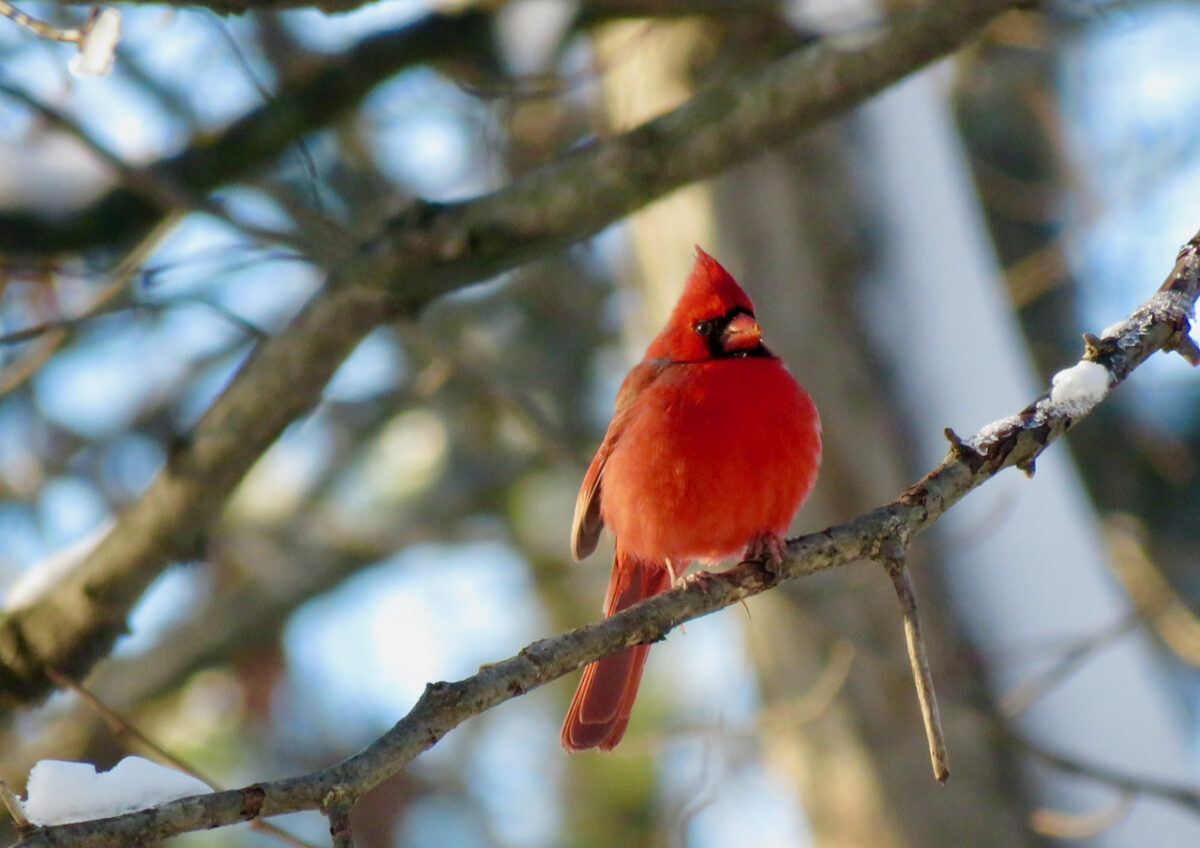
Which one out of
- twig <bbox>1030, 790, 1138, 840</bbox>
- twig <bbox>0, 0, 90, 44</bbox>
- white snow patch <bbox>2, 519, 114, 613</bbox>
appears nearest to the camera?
twig <bbox>0, 0, 90, 44</bbox>

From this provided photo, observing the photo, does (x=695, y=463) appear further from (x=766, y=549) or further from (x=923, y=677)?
(x=923, y=677)

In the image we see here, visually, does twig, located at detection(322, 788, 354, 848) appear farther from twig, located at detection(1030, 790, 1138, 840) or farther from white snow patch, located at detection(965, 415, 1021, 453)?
twig, located at detection(1030, 790, 1138, 840)

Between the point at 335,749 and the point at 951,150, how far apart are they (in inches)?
169

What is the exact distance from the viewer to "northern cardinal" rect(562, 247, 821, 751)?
3043 mm

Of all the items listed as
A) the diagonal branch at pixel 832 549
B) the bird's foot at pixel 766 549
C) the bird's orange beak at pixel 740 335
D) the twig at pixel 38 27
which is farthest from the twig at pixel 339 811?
the bird's orange beak at pixel 740 335

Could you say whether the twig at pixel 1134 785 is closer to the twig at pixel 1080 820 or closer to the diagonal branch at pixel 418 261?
the twig at pixel 1080 820

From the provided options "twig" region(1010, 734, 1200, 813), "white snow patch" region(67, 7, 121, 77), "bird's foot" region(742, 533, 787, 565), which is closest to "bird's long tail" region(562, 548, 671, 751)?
"bird's foot" region(742, 533, 787, 565)

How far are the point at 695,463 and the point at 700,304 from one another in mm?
620

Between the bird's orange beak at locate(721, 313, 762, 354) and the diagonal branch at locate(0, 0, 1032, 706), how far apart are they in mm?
407

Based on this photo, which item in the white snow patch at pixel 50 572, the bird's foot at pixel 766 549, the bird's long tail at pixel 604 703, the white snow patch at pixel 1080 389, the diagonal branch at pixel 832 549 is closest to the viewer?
the diagonal branch at pixel 832 549

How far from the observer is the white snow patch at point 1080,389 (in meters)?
2.27

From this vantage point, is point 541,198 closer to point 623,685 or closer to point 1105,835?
point 623,685

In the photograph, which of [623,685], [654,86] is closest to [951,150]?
[654,86]

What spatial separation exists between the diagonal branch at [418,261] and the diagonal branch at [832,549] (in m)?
1.05
